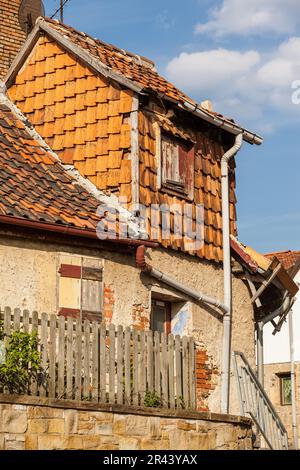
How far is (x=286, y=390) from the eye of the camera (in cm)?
2869

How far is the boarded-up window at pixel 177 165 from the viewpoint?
1627 centimetres

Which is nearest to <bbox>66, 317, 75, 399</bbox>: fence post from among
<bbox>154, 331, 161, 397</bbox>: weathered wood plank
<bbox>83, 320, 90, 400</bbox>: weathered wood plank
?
<bbox>83, 320, 90, 400</bbox>: weathered wood plank

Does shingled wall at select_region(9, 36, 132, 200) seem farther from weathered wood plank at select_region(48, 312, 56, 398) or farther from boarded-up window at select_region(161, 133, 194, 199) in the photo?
weathered wood plank at select_region(48, 312, 56, 398)

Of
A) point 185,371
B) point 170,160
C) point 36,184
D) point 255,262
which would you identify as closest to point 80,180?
point 36,184

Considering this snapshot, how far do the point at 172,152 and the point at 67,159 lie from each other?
1791mm

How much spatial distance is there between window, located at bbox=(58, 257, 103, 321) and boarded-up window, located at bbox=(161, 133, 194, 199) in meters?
2.42

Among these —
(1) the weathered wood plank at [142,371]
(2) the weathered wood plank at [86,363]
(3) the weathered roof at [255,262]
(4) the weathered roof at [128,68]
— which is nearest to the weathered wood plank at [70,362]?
(2) the weathered wood plank at [86,363]

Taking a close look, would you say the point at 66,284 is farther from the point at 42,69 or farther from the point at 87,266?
the point at 42,69

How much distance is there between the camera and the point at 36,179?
15.6 m

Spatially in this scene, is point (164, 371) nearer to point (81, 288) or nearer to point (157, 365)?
point (157, 365)

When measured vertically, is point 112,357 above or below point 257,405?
above

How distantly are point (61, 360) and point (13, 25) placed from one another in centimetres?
966

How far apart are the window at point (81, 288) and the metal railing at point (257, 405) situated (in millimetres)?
2769

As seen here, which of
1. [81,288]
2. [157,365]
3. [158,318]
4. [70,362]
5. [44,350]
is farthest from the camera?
[158,318]
